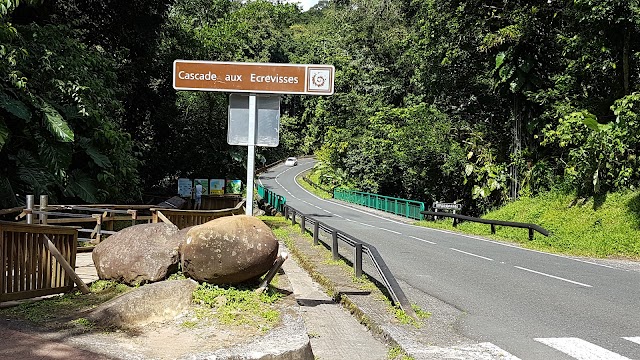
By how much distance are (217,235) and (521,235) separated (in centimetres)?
1667

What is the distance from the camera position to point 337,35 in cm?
7631

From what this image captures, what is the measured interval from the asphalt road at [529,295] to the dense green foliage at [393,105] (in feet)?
22.8

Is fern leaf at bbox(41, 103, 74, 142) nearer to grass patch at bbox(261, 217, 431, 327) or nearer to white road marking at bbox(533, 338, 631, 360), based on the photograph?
grass patch at bbox(261, 217, 431, 327)

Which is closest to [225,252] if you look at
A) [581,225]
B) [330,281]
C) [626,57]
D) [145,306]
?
[145,306]

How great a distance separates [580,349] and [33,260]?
648cm

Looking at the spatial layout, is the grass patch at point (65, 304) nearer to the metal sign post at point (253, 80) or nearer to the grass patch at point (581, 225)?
the metal sign post at point (253, 80)

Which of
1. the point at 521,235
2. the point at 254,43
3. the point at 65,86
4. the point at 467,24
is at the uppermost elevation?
the point at 254,43

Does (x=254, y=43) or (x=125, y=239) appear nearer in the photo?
(x=125, y=239)

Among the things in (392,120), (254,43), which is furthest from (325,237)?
(254,43)

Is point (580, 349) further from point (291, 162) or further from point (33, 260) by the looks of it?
point (291, 162)

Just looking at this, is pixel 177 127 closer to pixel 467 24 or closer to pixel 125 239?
pixel 467 24

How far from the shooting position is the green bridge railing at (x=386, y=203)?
3256 centimetres

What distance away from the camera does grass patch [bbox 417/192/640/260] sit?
1688 cm

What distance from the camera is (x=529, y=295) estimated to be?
32.1 feet
